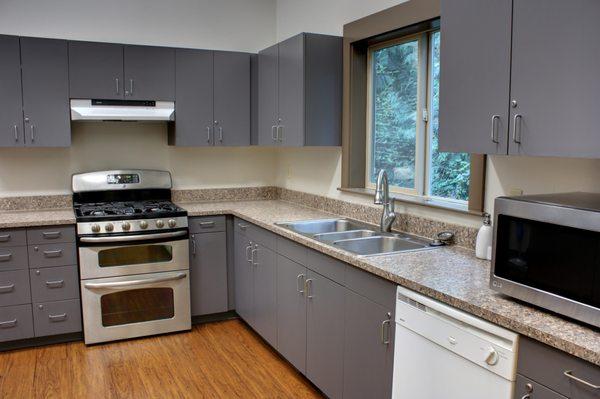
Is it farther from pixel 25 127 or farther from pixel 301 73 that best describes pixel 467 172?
pixel 25 127

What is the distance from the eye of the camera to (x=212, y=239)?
404 cm

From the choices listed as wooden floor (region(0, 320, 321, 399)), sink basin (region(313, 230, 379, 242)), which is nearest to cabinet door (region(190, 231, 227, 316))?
wooden floor (region(0, 320, 321, 399))

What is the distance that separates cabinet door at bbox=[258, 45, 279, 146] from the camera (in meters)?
3.87

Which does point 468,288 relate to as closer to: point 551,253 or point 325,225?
point 551,253

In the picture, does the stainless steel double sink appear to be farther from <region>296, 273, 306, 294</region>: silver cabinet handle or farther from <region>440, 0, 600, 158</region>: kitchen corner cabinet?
<region>440, 0, 600, 158</region>: kitchen corner cabinet

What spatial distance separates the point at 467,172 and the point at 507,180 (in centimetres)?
48

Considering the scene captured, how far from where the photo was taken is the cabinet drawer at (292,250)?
2953 millimetres

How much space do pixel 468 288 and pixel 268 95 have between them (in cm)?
249

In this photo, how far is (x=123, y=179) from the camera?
418 centimetres

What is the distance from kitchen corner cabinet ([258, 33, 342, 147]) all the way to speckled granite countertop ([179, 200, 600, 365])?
73 centimetres

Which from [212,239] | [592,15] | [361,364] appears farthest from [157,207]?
[592,15]

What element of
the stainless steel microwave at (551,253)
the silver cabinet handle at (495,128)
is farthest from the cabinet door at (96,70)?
the stainless steel microwave at (551,253)

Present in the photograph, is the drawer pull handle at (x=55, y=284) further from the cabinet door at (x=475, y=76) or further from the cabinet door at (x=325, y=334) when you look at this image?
the cabinet door at (x=475, y=76)

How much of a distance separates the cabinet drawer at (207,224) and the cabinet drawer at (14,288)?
1154 mm
